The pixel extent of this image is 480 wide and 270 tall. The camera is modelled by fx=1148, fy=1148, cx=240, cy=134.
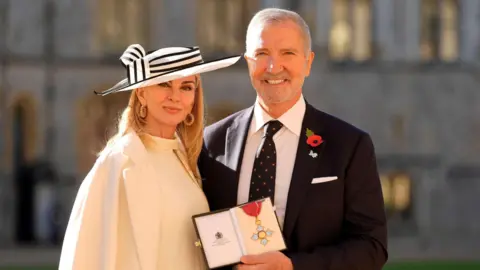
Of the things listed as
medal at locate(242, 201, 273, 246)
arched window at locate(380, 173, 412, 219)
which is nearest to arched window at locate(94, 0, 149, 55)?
arched window at locate(380, 173, 412, 219)

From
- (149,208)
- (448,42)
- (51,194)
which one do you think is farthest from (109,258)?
(448,42)

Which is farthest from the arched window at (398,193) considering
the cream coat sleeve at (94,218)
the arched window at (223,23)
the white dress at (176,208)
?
the cream coat sleeve at (94,218)

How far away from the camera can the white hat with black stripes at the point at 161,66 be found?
210 inches

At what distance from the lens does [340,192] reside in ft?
17.4

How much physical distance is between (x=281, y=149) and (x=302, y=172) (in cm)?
20

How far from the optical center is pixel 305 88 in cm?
2883

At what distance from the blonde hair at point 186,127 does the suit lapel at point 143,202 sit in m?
0.12

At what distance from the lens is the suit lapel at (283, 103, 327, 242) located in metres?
5.30

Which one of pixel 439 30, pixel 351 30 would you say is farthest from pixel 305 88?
pixel 439 30

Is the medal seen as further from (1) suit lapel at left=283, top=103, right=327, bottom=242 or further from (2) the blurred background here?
(2) the blurred background

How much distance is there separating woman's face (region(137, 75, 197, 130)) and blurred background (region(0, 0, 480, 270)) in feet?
68.6

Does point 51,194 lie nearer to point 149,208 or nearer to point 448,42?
point 448,42

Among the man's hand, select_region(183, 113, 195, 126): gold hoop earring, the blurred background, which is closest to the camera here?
the man's hand

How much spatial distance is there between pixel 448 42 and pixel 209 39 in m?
6.28
